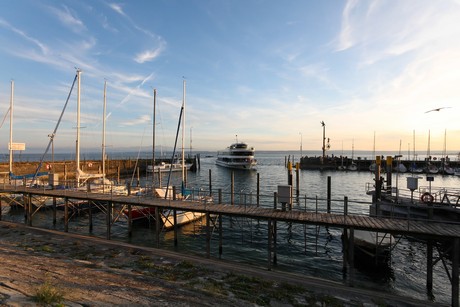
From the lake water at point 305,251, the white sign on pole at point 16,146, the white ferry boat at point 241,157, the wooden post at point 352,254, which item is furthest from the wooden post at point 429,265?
the white ferry boat at point 241,157

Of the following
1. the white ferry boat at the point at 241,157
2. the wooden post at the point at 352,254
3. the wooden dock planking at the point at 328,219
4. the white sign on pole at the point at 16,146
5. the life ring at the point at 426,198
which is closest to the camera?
the wooden dock planking at the point at 328,219

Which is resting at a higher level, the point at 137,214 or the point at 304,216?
the point at 304,216

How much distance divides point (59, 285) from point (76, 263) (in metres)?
3.48

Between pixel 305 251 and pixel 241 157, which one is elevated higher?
pixel 241 157

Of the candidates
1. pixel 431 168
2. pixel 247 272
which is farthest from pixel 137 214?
pixel 431 168

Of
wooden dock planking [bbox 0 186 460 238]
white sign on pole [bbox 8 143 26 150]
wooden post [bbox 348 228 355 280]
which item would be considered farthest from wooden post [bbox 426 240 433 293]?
white sign on pole [bbox 8 143 26 150]

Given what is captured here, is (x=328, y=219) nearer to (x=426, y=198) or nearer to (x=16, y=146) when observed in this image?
(x=426, y=198)

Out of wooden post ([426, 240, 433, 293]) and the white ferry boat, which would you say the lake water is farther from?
the white ferry boat

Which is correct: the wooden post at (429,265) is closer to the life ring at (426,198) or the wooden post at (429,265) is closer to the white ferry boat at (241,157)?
the life ring at (426,198)

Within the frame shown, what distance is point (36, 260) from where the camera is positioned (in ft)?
43.0

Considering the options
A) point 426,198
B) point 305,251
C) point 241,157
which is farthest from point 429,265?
point 241,157

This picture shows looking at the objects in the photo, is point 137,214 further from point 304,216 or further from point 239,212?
point 304,216

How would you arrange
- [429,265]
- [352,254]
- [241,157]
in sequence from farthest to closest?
[241,157] → [429,265] → [352,254]

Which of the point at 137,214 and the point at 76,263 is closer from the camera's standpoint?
the point at 76,263
